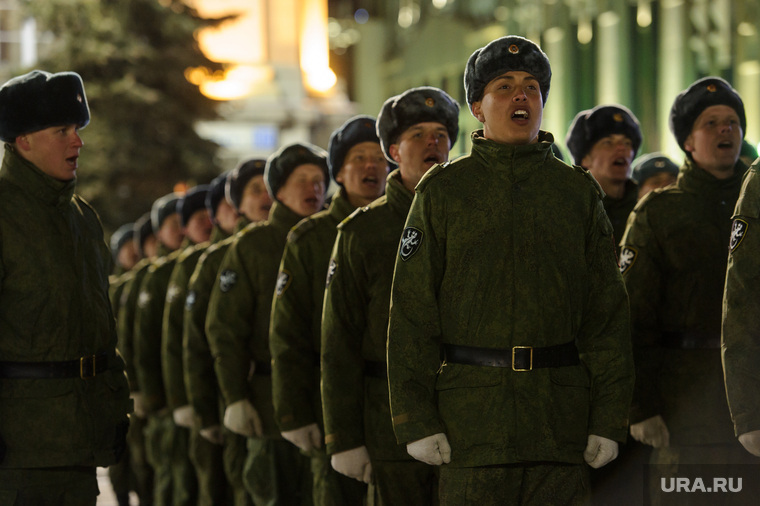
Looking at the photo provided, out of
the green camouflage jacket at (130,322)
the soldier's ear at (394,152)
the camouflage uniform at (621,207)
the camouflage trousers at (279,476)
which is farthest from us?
the green camouflage jacket at (130,322)

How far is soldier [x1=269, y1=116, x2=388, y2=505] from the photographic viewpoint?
6.62 m

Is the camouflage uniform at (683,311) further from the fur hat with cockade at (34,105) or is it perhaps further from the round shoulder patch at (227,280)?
the fur hat with cockade at (34,105)

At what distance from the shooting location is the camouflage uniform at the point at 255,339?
7.68m

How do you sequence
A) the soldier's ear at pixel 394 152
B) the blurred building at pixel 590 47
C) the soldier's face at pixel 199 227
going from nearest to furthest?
the soldier's ear at pixel 394 152
the soldier's face at pixel 199 227
the blurred building at pixel 590 47

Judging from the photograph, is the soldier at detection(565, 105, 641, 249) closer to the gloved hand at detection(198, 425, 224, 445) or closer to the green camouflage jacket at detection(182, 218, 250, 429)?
the green camouflage jacket at detection(182, 218, 250, 429)

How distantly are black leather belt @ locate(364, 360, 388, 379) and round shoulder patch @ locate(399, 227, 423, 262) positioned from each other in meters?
1.17

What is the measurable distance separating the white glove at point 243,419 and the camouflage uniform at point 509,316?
312 centimetres

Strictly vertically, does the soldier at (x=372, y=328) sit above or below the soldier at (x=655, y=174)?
below

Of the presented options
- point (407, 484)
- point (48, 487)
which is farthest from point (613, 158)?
point (48, 487)

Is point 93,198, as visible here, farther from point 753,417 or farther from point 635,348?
point 753,417

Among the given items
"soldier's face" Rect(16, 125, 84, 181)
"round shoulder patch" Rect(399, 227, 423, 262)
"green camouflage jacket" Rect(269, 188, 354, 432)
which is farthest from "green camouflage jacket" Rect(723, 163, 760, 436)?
"soldier's face" Rect(16, 125, 84, 181)

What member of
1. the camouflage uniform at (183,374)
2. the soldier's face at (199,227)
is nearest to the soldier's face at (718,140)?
the camouflage uniform at (183,374)

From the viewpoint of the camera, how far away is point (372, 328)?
5.88 meters

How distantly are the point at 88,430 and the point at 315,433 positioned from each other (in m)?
1.27
